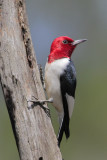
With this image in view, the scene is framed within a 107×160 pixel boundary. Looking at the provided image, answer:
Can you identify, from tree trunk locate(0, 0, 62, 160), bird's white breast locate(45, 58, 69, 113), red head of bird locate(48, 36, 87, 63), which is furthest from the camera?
red head of bird locate(48, 36, 87, 63)

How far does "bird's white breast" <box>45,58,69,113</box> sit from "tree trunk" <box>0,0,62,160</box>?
2.82 ft

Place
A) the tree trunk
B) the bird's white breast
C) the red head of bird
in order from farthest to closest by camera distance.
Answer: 1. the red head of bird
2. the bird's white breast
3. the tree trunk

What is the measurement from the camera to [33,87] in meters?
3.99

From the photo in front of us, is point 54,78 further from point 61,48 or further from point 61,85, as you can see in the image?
point 61,48

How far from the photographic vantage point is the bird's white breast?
4.95 m

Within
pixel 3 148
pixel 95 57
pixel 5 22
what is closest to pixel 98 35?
pixel 95 57

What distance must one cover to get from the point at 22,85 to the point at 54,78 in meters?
1.14

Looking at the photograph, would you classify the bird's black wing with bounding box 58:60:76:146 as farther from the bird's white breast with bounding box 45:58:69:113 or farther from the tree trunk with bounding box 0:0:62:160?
the tree trunk with bounding box 0:0:62:160

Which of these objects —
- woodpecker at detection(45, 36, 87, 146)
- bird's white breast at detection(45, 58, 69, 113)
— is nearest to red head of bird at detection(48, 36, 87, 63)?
woodpecker at detection(45, 36, 87, 146)

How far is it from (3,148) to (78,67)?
9.08 feet

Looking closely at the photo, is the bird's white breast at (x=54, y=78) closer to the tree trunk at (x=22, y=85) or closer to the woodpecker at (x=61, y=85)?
the woodpecker at (x=61, y=85)

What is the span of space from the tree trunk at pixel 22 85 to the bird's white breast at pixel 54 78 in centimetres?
86

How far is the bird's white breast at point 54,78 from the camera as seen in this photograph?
495 centimetres

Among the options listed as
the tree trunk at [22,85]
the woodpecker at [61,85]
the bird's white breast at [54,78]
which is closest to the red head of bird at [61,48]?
the woodpecker at [61,85]
